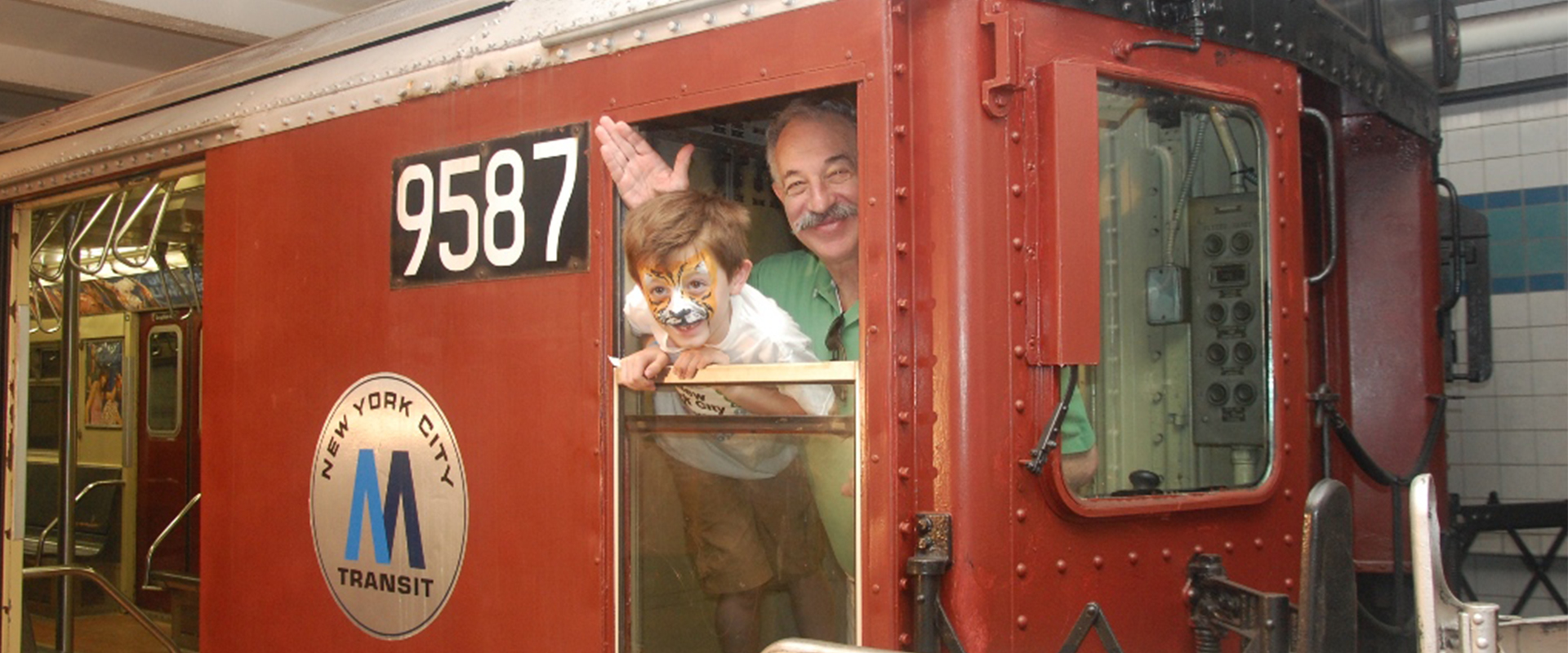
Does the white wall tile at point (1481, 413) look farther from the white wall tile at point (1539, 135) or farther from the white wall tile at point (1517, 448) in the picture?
the white wall tile at point (1539, 135)

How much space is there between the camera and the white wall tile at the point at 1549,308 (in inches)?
245

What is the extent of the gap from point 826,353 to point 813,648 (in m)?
0.70

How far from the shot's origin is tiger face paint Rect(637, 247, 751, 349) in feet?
9.86

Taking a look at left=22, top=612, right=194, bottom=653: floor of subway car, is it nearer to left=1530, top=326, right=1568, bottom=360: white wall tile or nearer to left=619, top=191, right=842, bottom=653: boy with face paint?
left=619, top=191, right=842, bottom=653: boy with face paint

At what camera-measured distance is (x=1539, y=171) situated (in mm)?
6238

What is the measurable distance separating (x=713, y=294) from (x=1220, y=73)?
4.11 feet

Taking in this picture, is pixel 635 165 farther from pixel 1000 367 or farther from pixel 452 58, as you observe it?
pixel 1000 367

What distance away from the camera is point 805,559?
114 inches

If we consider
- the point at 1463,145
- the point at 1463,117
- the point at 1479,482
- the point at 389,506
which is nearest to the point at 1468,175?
the point at 1463,145

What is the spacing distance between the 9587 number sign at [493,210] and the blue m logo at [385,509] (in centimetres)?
51

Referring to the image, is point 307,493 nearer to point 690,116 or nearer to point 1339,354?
point 690,116

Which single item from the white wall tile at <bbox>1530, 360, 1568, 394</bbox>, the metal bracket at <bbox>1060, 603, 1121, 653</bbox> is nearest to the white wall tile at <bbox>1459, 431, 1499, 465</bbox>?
the white wall tile at <bbox>1530, 360, 1568, 394</bbox>

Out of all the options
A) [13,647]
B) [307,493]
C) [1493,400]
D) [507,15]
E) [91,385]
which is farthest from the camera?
[91,385]

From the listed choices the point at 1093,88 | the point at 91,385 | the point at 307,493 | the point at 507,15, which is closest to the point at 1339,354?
the point at 1093,88
